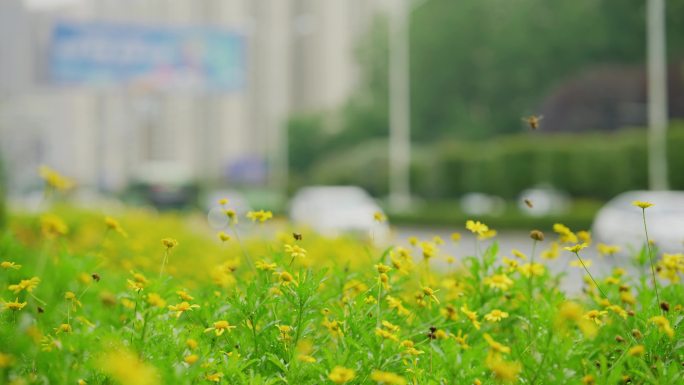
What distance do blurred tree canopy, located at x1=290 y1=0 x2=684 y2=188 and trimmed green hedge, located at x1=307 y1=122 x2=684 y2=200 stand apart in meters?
13.4

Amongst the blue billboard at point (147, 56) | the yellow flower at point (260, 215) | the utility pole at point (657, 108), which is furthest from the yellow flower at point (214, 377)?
the blue billboard at point (147, 56)

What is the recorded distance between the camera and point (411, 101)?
5709 centimetres

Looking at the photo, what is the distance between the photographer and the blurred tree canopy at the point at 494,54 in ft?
155

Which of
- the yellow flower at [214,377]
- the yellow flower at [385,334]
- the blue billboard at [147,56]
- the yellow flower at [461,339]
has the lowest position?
the yellow flower at [461,339]

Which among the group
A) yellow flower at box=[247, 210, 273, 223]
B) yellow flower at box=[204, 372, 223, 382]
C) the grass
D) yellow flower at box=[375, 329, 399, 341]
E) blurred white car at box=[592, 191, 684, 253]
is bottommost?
the grass

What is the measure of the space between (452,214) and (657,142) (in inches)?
276

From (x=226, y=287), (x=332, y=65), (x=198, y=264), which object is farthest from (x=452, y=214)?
(x=332, y=65)

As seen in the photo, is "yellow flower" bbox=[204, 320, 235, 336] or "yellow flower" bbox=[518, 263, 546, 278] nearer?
"yellow flower" bbox=[204, 320, 235, 336]

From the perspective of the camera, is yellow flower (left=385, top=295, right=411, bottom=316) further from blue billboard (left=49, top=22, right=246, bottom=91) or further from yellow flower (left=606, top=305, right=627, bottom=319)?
blue billboard (left=49, top=22, right=246, bottom=91)

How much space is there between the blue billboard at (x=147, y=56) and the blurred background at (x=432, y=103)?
49 millimetres

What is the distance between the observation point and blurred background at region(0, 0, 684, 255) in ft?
95.9

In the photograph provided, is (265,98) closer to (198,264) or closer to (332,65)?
(332,65)

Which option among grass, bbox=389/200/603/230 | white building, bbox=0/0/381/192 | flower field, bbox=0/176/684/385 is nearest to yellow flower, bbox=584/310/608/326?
flower field, bbox=0/176/684/385

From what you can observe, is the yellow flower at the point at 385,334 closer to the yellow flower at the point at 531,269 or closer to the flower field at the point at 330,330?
the flower field at the point at 330,330
